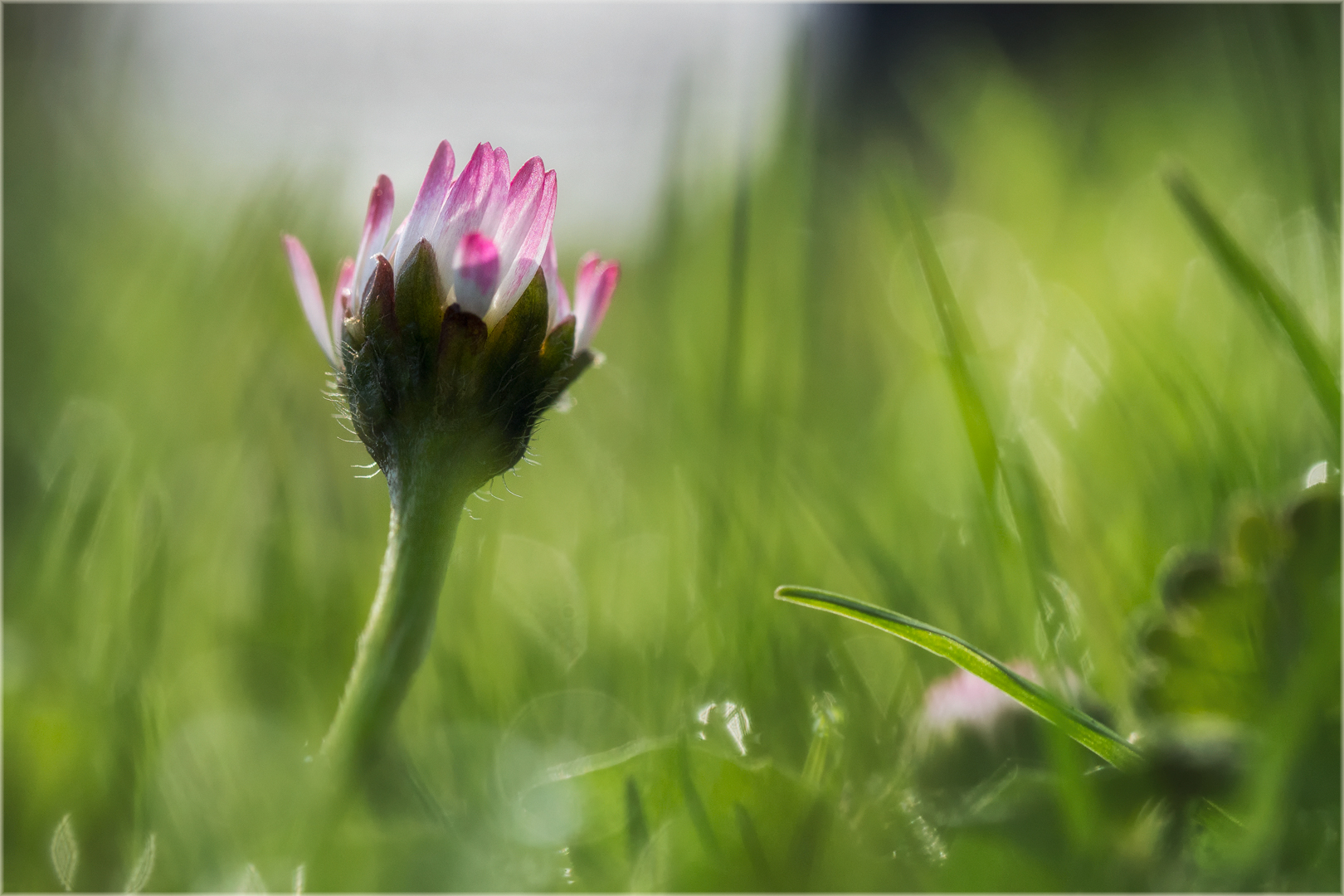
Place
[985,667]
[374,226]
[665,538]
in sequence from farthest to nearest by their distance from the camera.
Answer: [665,538]
[374,226]
[985,667]

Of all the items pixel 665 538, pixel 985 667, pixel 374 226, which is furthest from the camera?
pixel 665 538

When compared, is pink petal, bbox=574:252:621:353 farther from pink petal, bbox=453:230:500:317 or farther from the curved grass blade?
the curved grass blade

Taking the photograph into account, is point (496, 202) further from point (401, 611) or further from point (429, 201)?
point (401, 611)

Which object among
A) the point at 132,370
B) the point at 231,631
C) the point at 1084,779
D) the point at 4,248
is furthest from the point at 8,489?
the point at 1084,779

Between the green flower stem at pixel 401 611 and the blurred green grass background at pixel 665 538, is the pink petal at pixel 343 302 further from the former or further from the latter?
the blurred green grass background at pixel 665 538

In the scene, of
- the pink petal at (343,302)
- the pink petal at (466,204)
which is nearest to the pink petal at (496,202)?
the pink petal at (466,204)

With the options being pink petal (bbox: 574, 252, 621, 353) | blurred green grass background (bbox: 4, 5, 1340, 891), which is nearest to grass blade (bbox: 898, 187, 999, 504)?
blurred green grass background (bbox: 4, 5, 1340, 891)

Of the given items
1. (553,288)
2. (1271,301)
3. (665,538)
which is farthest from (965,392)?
(665,538)
